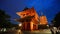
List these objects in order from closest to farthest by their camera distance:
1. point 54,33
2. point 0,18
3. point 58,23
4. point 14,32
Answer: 1. point 14,32
2. point 54,33
3. point 0,18
4. point 58,23

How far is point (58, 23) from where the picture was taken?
23.6 meters

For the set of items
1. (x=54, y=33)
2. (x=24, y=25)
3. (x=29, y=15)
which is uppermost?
(x=29, y=15)

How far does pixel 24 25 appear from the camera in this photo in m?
14.2

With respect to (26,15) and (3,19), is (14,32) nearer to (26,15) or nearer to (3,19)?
(26,15)

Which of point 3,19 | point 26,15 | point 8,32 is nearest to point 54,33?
point 26,15

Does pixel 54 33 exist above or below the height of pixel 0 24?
below

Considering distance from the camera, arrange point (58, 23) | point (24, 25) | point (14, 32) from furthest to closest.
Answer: point (58, 23) → point (24, 25) → point (14, 32)

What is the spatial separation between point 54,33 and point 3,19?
874 cm

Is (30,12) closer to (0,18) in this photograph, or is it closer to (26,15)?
(26,15)

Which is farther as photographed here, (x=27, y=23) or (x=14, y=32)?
(x=27, y=23)

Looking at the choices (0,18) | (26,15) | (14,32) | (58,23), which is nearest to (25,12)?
(26,15)

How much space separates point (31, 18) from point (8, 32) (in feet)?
10.5

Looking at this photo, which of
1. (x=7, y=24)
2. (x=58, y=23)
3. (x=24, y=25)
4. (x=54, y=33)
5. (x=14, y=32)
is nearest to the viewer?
(x=14, y=32)

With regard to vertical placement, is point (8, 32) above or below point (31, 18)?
below
